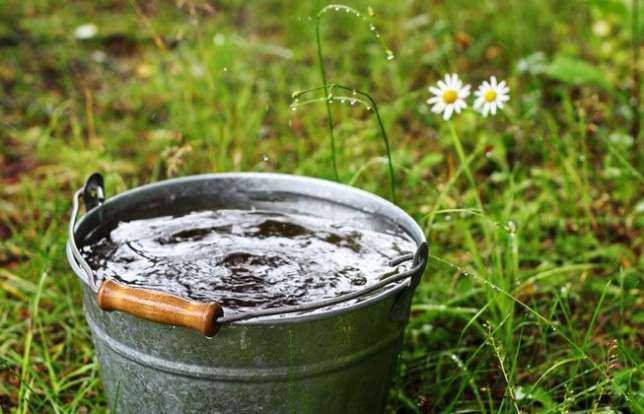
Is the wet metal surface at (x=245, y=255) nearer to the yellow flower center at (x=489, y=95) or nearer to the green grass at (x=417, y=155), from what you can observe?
the green grass at (x=417, y=155)

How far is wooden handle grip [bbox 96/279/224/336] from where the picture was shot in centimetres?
150

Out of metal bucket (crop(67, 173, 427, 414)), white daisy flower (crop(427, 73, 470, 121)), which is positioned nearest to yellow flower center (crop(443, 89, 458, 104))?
white daisy flower (crop(427, 73, 470, 121))

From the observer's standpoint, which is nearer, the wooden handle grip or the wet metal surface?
the wooden handle grip

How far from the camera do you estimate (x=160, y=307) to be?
154 cm

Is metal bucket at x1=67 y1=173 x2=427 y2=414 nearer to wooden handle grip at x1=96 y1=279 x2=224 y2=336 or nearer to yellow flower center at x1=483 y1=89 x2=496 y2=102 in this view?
wooden handle grip at x1=96 y1=279 x2=224 y2=336

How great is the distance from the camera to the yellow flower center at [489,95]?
92.1 inches

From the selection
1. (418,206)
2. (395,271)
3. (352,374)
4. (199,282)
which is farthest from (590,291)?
(199,282)

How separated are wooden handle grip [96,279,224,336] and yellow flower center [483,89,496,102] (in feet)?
3.78

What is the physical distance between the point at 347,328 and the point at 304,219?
1.90 feet

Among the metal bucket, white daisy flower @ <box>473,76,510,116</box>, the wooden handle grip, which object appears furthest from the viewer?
white daisy flower @ <box>473,76,510,116</box>

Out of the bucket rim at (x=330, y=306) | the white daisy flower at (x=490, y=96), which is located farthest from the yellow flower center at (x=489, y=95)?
the bucket rim at (x=330, y=306)

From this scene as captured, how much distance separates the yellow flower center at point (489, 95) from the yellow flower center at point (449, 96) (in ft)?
0.27

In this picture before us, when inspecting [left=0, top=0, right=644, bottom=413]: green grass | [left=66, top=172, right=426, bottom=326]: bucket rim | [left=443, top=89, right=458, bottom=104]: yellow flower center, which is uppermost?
[left=443, top=89, right=458, bottom=104]: yellow flower center

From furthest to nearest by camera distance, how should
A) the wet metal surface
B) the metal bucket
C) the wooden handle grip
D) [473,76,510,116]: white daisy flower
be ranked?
[473,76,510,116]: white daisy flower, the wet metal surface, the metal bucket, the wooden handle grip
